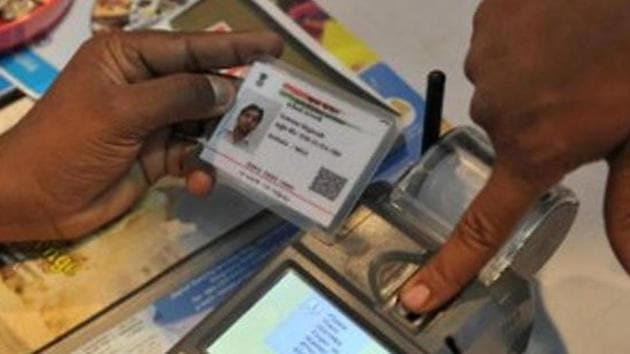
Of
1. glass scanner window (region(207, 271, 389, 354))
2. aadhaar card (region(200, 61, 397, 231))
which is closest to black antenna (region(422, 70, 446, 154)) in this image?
aadhaar card (region(200, 61, 397, 231))

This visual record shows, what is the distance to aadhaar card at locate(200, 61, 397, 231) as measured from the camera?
702 millimetres

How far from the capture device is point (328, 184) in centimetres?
70

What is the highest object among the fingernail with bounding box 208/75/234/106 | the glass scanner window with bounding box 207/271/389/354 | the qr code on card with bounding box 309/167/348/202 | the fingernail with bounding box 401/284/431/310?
the fingernail with bounding box 208/75/234/106

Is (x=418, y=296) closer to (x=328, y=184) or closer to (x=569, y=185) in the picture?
(x=328, y=184)

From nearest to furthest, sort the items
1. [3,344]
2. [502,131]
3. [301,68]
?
[502,131], [3,344], [301,68]

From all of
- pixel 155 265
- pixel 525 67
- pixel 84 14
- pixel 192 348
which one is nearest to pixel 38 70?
pixel 84 14

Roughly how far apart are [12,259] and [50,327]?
62mm

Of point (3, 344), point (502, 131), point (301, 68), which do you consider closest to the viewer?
point (502, 131)

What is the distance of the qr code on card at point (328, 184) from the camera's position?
696 mm

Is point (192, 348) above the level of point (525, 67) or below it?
below

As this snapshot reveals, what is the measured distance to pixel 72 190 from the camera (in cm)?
74

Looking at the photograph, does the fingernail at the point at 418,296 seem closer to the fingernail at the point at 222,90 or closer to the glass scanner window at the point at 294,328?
the glass scanner window at the point at 294,328

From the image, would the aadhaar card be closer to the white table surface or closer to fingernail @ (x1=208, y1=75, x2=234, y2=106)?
fingernail @ (x1=208, y1=75, x2=234, y2=106)

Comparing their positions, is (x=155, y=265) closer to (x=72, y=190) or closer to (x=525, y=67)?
(x=72, y=190)
